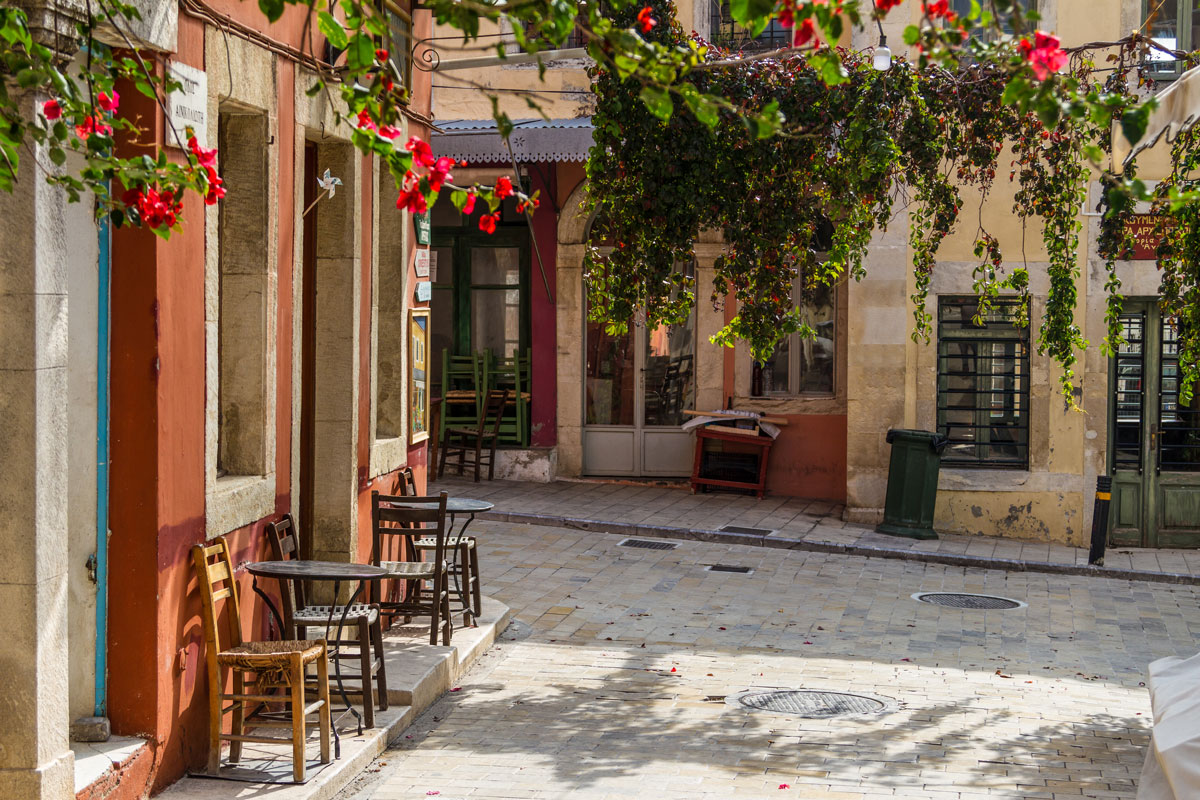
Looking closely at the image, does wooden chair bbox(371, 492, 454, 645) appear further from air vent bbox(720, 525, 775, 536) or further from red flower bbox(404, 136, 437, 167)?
air vent bbox(720, 525, 775, 536)

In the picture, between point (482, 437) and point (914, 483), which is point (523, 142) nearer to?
point (482, 437)

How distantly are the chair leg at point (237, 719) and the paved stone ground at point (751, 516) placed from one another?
7714 millimetres

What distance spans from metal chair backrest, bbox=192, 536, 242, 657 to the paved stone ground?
7.78 m

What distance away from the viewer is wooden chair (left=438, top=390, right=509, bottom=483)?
16.2 metres

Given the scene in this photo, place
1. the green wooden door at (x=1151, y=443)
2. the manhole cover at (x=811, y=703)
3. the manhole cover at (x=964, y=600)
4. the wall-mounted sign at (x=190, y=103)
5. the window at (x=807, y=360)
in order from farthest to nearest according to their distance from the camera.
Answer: the window at (x=807, y=360) < the green wooden door at (x=1151, y=443) < the manhole cover at (x=964, y=600) < the manhole cover at (x=811, y=703) < the wall-mounted sign at (x=190, y=103)

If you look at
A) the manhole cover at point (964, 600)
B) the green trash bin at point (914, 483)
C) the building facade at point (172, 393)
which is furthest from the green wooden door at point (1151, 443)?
the building facade at point (172, 393)

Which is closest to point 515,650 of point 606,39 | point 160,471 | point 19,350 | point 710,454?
point 160,471

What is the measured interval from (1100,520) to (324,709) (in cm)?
876

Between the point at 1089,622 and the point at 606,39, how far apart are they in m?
8.30

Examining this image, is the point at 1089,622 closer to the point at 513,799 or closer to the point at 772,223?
the point at 772,223

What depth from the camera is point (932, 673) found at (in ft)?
27.9

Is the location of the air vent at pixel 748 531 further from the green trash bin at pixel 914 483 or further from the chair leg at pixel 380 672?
the chair leg at pixel 380 672

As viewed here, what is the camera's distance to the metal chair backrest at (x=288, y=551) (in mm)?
6641

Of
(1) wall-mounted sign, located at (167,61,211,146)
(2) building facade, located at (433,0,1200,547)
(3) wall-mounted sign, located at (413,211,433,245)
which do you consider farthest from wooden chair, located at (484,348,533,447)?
(1) wall-mounted sign, located at (167,61,211,146)
